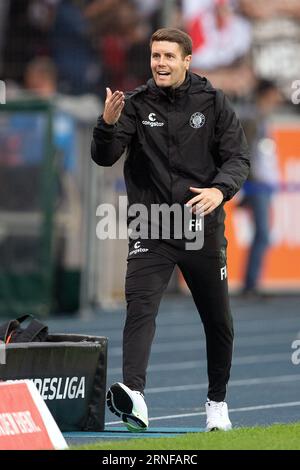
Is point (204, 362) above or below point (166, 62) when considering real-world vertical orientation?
below

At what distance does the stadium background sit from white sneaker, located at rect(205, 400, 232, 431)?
30.8 ft

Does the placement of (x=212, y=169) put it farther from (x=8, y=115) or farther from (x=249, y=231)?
(x=249, y=231)

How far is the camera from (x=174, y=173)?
318 inches

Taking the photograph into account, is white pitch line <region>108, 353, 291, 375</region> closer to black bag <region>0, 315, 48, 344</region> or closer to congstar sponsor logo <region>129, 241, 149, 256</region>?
black bag <region>0, 315, 48, 344</region>

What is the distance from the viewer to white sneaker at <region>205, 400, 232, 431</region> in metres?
8.16

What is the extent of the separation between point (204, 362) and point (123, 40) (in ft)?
27.8

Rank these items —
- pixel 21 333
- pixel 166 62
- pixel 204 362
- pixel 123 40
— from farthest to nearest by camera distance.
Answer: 1. pixel 123 40
2. pixel 204 362
3. pixel 21 333
4. pixel 166 62

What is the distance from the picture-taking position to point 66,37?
67.7 ft

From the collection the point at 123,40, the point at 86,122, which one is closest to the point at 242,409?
the point at 86,122

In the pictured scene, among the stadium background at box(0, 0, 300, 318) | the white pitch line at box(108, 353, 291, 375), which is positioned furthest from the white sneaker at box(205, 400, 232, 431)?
the stadium background at box(0, 0, 300, 318)

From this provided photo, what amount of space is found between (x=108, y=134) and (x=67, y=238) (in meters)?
10.7

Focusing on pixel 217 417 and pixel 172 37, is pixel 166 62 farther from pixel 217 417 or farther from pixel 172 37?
pixel 217 417

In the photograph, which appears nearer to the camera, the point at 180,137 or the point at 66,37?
the point at 180,137
